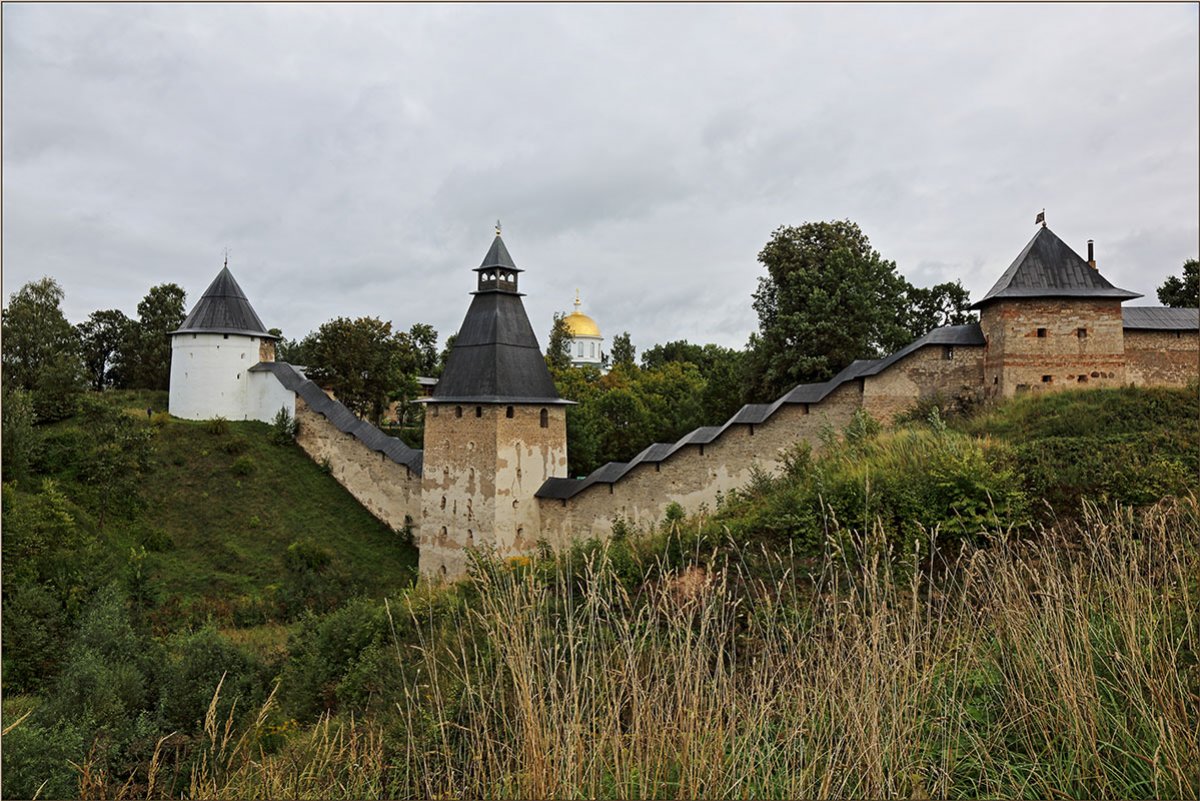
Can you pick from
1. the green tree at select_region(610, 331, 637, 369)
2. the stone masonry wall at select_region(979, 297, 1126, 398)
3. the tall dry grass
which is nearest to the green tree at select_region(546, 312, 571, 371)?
the green tree at select_region(610, 331, 637, 369)

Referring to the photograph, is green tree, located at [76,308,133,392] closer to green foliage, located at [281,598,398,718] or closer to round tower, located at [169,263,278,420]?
round tower, located at [169,263,278,420]

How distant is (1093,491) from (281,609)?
1437 cm

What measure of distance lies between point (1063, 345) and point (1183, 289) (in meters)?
19.6

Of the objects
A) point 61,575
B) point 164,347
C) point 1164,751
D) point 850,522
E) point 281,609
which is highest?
point 164,347

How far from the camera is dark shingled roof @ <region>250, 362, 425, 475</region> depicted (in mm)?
19641

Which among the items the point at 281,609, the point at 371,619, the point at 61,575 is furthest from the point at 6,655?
the point at 371,619

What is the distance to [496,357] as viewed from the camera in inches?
625

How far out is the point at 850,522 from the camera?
277 inches

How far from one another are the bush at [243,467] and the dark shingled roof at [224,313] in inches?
243

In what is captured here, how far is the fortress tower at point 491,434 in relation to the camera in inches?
611

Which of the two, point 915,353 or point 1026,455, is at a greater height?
point 915,353

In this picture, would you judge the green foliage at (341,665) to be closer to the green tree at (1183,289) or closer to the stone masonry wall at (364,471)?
the stone masonry wall at (364,471)

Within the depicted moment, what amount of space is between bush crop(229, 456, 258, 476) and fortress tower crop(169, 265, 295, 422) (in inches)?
127

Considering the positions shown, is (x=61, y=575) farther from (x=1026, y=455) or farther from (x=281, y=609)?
(x=1026, y=455)
